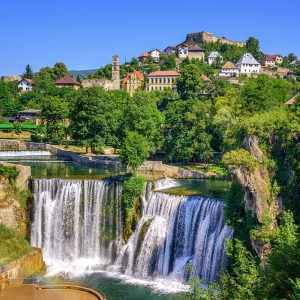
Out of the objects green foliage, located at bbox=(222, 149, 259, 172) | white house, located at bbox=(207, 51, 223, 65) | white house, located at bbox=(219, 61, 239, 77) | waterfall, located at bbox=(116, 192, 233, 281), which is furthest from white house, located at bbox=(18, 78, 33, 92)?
green foliage, located at bbox=(222, 149, 259, 172)

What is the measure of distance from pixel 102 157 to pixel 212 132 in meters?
11.6

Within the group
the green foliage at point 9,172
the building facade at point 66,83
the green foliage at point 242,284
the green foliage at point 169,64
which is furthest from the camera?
the green foliage at point 169,64

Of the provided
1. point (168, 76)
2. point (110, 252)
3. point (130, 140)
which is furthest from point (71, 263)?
point (168, 76)

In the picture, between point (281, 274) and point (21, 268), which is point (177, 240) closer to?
point (21, 268)

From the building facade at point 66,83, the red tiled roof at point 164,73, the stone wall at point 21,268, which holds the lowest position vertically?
the stone wall at point 21,268

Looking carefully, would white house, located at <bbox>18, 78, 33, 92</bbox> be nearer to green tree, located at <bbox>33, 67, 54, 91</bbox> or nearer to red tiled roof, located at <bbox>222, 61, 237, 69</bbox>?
green tree, located at <bbox>33, 67, 54, 91</bbox>

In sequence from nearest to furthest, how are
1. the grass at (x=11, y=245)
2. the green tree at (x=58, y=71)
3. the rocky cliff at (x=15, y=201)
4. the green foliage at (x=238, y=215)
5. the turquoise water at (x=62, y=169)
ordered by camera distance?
the green foliage at (x=238, y=215)
the grass at (x=11, y=245)
the rocky cliff at (x=15, y=201)
the turquoise water at (x=62, y=169)
the green tree at (x=58, y=71)

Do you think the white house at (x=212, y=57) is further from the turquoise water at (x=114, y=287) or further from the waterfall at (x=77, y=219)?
the turquoise water at (x=114, y=287)

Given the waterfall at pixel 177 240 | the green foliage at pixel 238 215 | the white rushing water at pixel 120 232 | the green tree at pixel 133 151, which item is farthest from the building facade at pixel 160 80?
the green foliage at pixel 238 215

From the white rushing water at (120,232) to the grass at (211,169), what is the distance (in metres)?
6.87

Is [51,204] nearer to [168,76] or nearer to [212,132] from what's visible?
[212,132]

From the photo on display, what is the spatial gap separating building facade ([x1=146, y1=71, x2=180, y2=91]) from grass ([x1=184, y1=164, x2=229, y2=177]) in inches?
2279

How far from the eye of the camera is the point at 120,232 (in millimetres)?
34469

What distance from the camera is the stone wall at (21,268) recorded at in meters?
28.8
